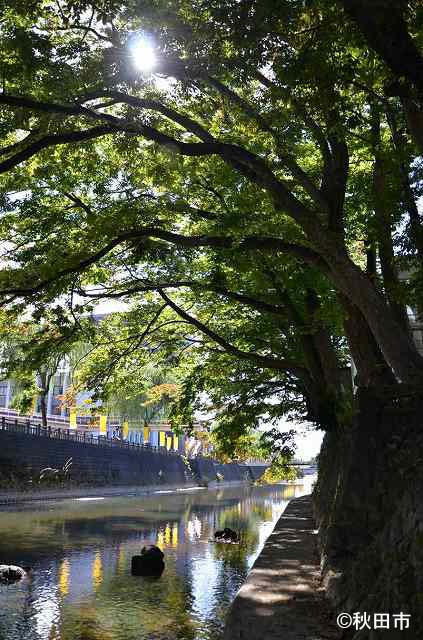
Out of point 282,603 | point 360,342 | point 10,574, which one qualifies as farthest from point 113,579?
point 360,342

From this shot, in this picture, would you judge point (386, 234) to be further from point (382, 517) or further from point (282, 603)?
point (282, 603)

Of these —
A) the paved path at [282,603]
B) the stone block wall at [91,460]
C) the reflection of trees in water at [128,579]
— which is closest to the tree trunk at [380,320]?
the paved path at [282,603]

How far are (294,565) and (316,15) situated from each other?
8.56 metres

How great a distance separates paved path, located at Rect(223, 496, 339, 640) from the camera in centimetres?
594

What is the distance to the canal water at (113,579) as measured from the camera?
9212 millimetres

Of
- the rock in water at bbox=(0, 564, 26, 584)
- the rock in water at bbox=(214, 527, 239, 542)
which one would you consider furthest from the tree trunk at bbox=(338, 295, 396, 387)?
the rock in water at bbox=(214, 527, 239, 542)

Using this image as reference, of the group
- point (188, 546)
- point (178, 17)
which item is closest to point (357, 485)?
point (178, 17)

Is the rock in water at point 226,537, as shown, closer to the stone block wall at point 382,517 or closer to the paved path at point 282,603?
the paved path at point 282,603

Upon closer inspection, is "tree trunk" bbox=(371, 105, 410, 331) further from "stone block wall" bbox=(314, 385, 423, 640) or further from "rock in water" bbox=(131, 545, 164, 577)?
"rock in water" bbox=(131, 545, 164, 577)

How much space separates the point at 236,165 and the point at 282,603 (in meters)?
6.04

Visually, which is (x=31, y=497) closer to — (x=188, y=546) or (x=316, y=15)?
(x=188, y=546)

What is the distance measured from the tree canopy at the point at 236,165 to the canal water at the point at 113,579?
497cm

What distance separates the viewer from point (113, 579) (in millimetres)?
12922

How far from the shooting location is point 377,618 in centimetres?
473
